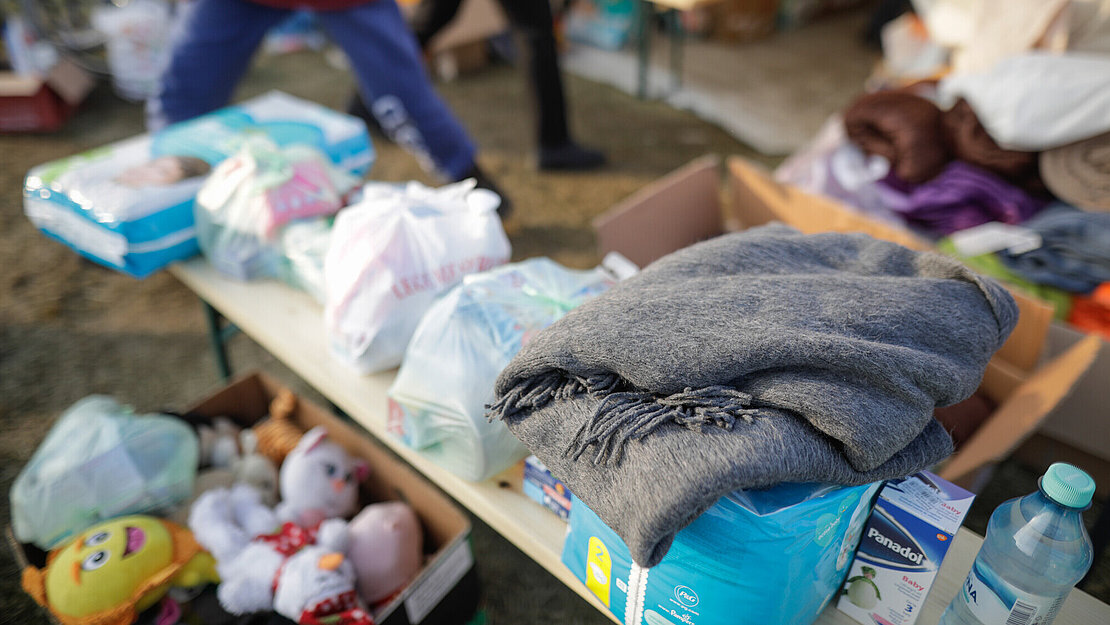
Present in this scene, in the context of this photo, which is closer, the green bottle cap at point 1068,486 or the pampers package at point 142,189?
the green bottle cap at point 1068,486

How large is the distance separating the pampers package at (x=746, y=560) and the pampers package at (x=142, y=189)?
3.56ft

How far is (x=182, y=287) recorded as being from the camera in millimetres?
2314

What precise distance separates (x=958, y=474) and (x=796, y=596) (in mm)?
508

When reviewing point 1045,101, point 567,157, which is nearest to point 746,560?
point 1045,101

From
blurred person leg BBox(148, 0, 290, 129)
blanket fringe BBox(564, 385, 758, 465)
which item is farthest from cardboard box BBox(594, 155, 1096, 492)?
blurred person leg BBox(148, 0, 290, 129)

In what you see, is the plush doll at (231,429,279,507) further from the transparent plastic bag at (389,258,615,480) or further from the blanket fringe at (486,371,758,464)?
the blanket fringe at (486,371,758,464)

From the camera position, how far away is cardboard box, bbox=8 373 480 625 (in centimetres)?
110

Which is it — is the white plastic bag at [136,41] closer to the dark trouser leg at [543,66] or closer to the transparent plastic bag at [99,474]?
the dark trouser leg at [543,66]

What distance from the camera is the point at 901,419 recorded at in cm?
71

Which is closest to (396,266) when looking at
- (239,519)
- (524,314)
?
(524,314)

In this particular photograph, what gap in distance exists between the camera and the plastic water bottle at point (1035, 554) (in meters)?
0.66

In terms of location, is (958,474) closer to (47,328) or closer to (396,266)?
(396,266)

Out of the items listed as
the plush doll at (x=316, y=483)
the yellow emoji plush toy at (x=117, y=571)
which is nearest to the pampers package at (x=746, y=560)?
the plush doll at (x=316, y=483)

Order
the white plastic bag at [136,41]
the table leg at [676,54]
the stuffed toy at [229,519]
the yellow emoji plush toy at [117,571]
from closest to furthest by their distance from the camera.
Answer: the yellow emoji plush toy at [117,571]
the stuffed toy at [229,519]
the white plastic bag at [136,41]
the table leg at [676,54]
